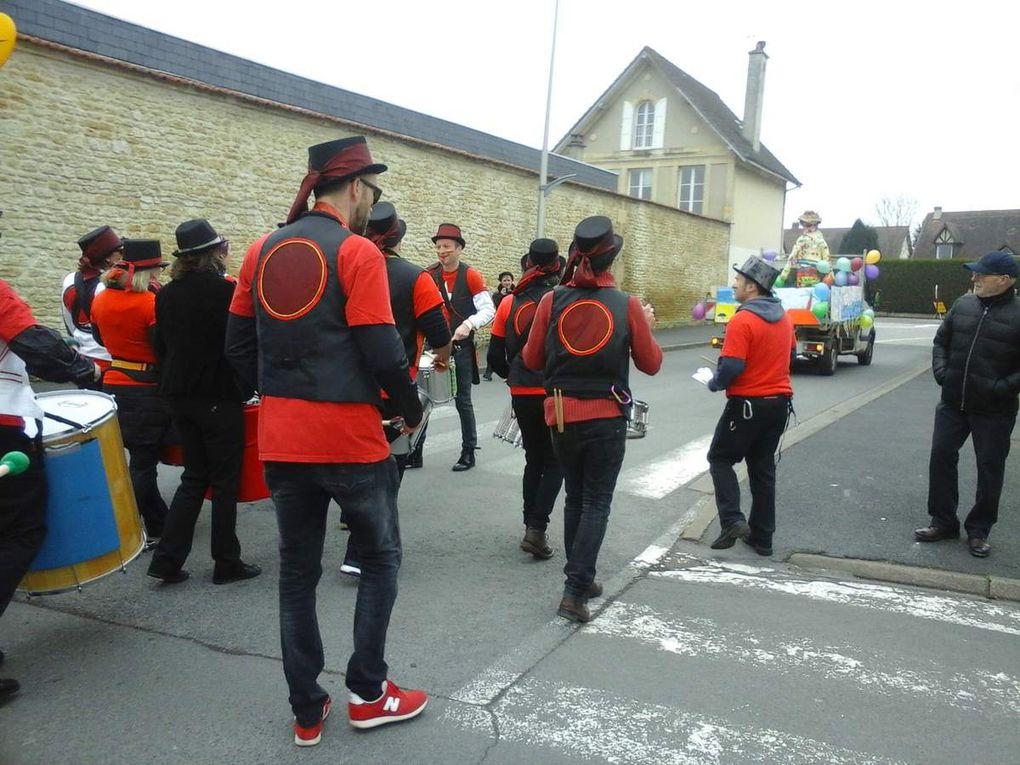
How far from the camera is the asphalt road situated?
118 inches

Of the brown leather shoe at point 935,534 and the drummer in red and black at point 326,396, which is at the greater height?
the drummer in red and black at point 326,396

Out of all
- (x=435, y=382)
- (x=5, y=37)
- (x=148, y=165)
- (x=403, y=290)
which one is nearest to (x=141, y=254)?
(x=5, y=37)

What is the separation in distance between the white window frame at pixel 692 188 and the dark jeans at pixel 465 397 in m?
29.7

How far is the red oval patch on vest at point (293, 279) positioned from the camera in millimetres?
2732

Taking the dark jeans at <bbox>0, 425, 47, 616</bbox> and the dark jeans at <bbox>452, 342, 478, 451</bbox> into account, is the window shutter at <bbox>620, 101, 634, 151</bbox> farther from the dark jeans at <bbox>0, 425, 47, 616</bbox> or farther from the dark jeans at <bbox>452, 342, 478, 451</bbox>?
the dark jeans at <bbox>0, 425, 47, 616</bbox>

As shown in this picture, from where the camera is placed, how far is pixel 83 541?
3482mm

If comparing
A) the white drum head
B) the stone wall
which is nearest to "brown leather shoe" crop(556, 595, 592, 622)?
the white drum head

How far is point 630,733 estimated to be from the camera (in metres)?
3.09

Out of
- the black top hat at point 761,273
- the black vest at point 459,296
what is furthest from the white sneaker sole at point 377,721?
the black vest at point 459,296

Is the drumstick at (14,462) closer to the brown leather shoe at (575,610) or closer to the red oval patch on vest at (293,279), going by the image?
the red oval patch on vest at (293,279)

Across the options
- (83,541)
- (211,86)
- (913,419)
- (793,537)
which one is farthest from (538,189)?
(83,541)

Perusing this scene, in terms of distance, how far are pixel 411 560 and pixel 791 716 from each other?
250 centimetres

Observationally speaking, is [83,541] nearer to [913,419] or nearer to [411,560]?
[411,560]

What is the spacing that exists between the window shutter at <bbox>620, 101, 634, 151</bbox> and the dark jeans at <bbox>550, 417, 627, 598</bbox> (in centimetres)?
3534
